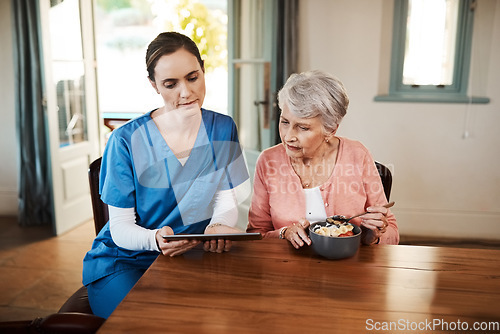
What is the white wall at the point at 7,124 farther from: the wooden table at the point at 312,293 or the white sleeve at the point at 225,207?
the wooden table at the point at 312,293

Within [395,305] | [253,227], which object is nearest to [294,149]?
[253,227]

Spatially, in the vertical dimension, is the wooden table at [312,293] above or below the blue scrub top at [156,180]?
below

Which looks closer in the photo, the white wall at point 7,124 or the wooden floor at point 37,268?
the wooden floor at point 37,268

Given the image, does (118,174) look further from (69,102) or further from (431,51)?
(431,51)

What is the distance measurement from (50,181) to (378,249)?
2758 millimetres

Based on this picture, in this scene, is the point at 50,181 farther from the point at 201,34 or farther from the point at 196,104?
the point at 201,34

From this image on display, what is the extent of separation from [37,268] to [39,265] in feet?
0.15

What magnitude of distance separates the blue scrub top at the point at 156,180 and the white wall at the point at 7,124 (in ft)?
9.26

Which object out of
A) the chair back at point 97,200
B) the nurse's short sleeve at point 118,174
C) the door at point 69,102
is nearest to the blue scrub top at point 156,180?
the nurse's short sleeve at point 118,174

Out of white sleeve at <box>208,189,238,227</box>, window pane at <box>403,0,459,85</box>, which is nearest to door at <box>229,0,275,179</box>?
window pane at <box>403,0,459,85</box>

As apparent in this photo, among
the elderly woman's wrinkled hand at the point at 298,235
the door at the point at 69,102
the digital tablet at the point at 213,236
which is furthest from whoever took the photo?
the door at the point at 69,102

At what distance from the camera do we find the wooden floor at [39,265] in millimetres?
2297

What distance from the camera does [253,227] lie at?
4.91 ft

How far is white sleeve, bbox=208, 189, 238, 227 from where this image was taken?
140 centimetres
